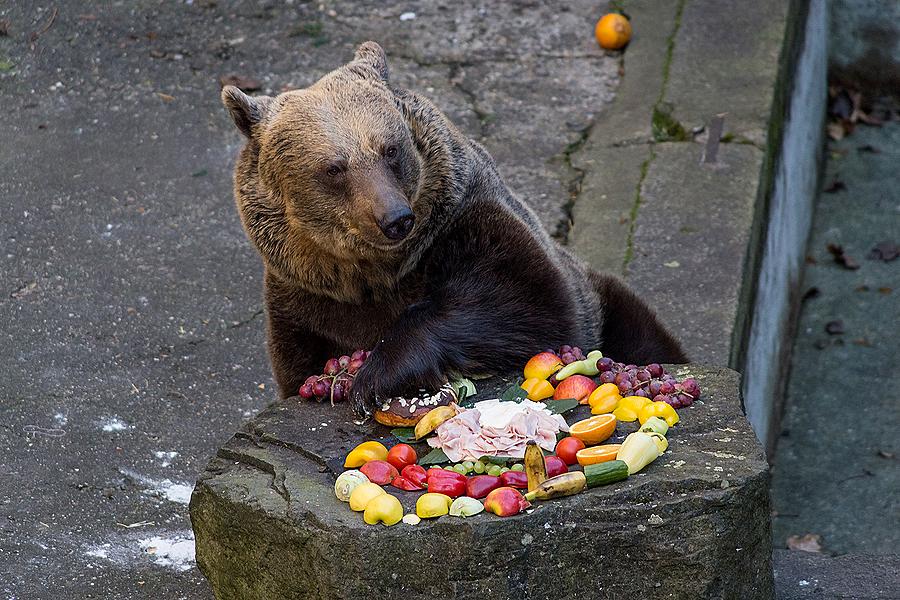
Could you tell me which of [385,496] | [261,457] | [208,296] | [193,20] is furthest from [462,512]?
[193,20]

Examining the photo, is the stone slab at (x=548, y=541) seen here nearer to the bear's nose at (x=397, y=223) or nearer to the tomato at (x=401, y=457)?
the tomato at (x=401, y=457)

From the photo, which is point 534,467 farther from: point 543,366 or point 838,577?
point 838,577

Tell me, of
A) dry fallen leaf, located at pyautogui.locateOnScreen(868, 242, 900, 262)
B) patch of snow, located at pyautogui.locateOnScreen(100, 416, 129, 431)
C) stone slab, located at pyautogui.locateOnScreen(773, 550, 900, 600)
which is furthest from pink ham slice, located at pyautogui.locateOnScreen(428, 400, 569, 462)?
dry fallen leaf, located at pyautogui.locateOnScreen(868, 242, 900, 262)

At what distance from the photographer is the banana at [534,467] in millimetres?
3234

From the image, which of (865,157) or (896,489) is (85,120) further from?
(865,157)

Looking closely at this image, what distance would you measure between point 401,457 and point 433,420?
0.67 feet

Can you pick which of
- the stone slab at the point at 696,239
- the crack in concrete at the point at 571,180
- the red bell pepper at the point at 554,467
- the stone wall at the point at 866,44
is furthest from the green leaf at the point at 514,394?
the stone wall at the point at 866,44

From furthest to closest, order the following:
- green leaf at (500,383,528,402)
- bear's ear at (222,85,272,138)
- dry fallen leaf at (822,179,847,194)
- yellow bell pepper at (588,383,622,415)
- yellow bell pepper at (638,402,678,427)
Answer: dry fallen leaf at (822,179,847,194) → bear's ear at (222,85,272,138) → green leaf at (500,383,528,402) → yellow bell pepper at (588,383,622,415) → yellow bell pepper at (638,402,678,427)

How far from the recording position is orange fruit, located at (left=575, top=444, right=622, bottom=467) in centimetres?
331

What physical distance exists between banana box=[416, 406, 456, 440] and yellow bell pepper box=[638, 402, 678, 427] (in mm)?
547

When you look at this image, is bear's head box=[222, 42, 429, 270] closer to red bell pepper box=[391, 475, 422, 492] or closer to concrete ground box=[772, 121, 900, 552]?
red bell pepper box=[391, 475, 422, 492]

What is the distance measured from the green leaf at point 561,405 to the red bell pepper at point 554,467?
1.08 feet

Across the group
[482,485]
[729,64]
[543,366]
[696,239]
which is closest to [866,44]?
[729,64]

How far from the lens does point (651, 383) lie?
3.73 m
